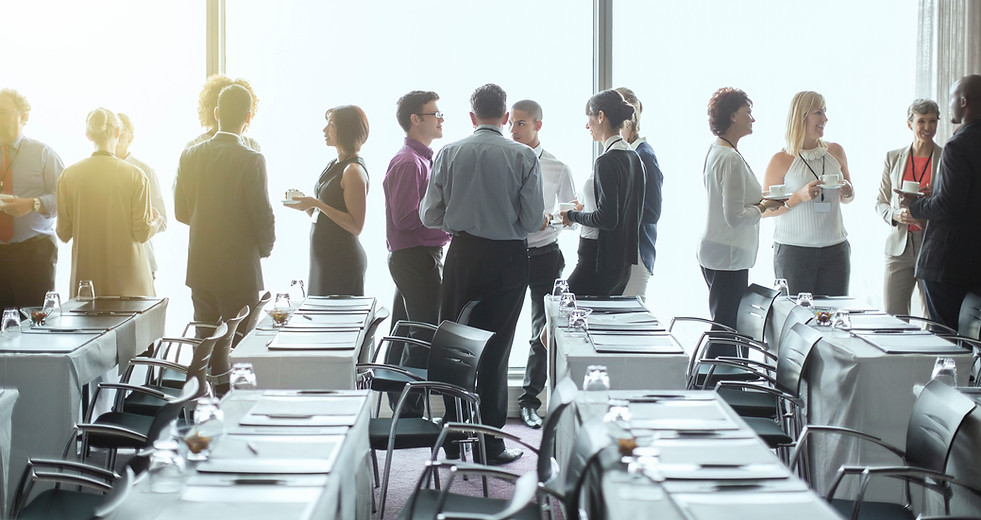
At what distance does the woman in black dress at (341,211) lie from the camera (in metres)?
4.91

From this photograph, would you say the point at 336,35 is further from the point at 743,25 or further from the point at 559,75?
the point at 743,25

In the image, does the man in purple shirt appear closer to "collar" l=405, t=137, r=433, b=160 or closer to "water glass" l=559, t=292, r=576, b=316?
"collar" l=405, t=137, r=433, b=160

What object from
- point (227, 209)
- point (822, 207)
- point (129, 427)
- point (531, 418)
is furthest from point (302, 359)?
point (822, 207)

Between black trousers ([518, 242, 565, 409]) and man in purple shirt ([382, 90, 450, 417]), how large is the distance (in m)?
0.58

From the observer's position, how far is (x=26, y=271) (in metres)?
5.11

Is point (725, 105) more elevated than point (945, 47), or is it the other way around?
point (945, 47)

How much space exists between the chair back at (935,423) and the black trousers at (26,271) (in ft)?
13.7

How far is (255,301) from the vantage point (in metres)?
4.92

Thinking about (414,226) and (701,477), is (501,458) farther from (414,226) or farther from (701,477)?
(701,477)

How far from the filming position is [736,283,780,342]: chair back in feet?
15.5

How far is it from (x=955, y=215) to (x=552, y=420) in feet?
9.59

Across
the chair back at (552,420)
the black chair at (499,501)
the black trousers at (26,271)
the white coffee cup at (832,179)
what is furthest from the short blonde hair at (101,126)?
the white coffee cup at (832,179)

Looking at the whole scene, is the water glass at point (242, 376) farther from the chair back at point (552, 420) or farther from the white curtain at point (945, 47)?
the white curtain at point (945, 47)

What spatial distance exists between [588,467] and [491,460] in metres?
2.54
